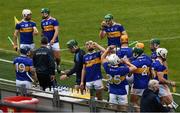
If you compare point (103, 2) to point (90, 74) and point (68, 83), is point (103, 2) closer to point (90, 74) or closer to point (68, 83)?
point (68, 83)

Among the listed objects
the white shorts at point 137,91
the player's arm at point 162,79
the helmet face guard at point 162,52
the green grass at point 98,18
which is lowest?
the green grass at point 98,18

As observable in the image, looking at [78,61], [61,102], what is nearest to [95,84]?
[78,61]

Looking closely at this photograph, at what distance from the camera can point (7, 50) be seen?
24.5m

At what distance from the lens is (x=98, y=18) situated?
96.5ft

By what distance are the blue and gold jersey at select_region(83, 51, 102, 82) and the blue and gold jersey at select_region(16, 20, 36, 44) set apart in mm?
4461

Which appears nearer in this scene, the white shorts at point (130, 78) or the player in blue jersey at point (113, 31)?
the white shorts at point (130, 78)

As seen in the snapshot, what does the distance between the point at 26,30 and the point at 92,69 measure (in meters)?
4.69

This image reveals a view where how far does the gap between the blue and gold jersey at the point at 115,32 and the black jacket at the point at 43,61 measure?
2.91 metres

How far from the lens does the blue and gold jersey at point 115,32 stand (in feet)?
63.6

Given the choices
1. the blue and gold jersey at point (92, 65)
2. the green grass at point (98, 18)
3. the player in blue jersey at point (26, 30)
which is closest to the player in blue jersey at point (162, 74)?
the blue and gold jersey at point (92, 65)

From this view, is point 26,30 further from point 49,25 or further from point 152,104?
point 152,104

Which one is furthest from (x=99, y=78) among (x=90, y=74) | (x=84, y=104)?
(x=84, y=104)

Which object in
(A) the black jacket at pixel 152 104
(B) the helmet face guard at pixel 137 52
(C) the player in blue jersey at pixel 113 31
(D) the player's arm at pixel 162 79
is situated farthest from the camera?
(C) the player in blue jersey at pixel 113 31

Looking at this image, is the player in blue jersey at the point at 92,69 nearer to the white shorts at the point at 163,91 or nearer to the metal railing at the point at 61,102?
the white shorts at the point at 163,91
